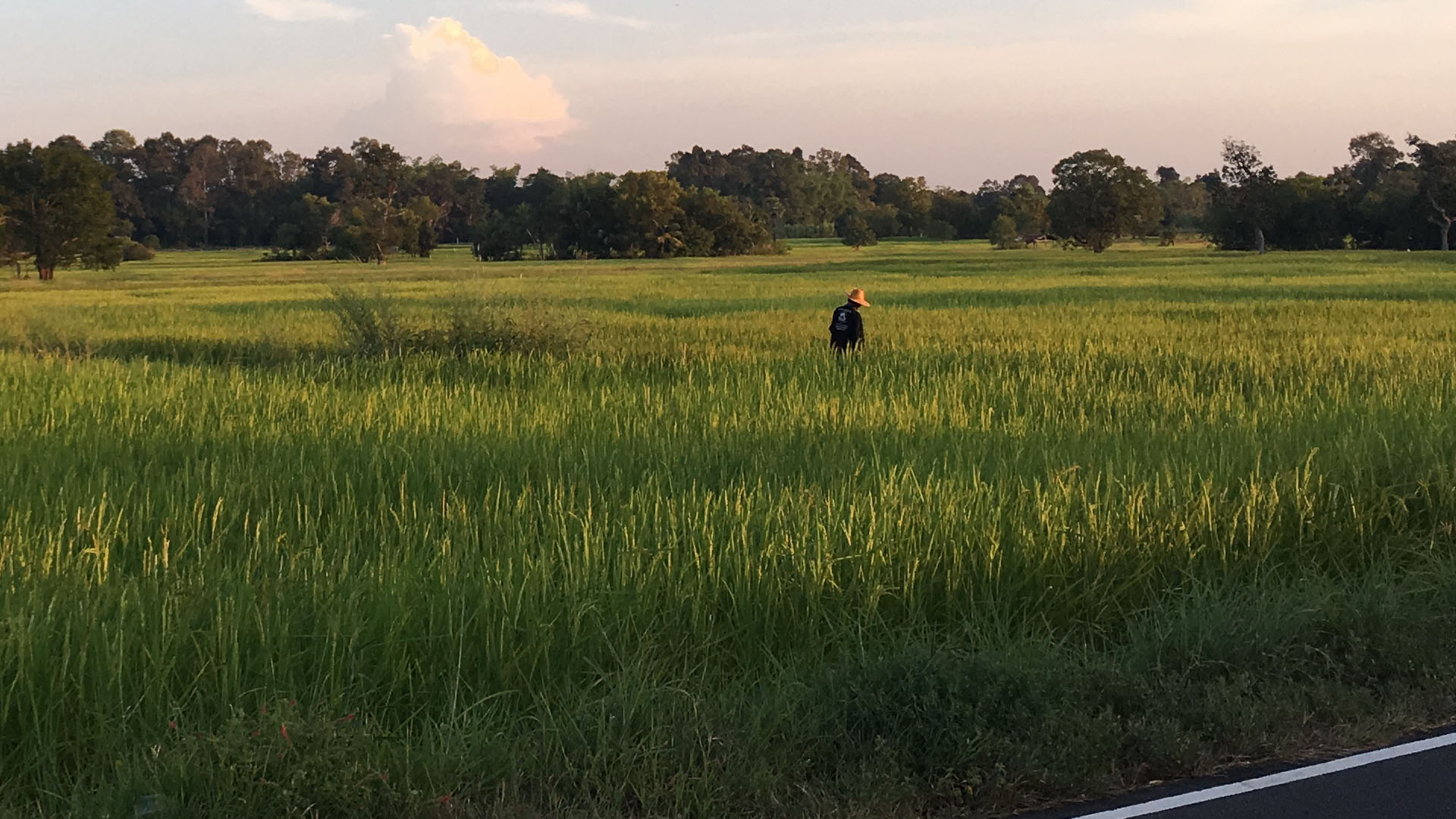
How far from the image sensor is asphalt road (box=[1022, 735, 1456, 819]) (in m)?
3.67

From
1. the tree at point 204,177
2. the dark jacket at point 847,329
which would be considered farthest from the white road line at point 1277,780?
the tree at point 204,177

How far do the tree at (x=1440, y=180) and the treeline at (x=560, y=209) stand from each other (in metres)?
0.12

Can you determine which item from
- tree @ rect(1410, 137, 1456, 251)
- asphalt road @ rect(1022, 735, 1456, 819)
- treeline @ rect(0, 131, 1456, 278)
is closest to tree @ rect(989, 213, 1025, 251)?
treeline @ rect(0, 131, 1456, 278)

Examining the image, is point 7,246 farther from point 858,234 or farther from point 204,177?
point 204,177

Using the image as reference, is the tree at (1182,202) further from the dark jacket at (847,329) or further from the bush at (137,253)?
the dark jacket at (847,329)

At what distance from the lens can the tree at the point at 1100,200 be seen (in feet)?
303

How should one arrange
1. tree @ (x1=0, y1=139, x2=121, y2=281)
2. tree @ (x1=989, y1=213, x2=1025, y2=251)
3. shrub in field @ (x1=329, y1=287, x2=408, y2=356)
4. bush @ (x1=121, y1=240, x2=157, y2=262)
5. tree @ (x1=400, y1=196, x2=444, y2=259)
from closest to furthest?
shrub in field @ (x1=329, y1=287, x2=408, y2=356)
tree @ (x1=0, y1=139, x2=121, y2=281)
bush @ (x1=121, y1=240, x2=157, y2=262)
tree @ (x1=400, y1=196, x2=444, y2=259)
tree @ (x1=989, y1=213, x2=1025, y2=251)

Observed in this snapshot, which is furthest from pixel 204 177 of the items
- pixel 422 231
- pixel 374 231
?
pixel 374 231

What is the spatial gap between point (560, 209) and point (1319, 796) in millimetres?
95696

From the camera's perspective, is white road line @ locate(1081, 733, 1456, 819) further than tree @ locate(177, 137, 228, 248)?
No

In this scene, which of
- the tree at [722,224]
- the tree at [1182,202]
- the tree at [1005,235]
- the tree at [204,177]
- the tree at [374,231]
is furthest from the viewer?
the tree at [1182,202]

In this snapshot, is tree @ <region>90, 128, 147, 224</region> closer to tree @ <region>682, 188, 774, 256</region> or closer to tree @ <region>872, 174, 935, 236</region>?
tree @ <region>682, 188, 774, 256</region>

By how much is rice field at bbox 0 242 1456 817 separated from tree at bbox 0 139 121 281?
5938cm

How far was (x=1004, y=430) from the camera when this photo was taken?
30.8 feet
